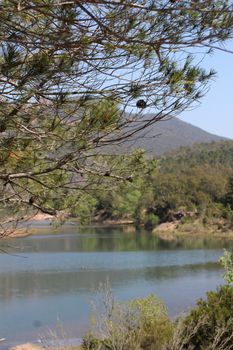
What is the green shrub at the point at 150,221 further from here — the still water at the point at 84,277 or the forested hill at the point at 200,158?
the forested hill at the point at 200,158

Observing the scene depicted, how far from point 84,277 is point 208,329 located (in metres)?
13.6

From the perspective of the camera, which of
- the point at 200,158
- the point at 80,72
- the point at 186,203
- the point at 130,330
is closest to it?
the point at 80,72

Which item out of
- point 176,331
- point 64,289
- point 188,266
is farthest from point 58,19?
point 188,266

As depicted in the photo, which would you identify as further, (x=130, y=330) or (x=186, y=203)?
(x=186, y=203)

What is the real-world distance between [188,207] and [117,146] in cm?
4282

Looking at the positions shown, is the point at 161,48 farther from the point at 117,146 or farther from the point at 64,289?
the point at 64,289

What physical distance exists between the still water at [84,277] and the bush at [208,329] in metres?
2.19

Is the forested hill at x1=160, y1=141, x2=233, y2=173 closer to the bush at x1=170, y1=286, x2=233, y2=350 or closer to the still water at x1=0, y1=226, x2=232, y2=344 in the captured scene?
the still water at x1=0, y1=226, x2=232, y2=344

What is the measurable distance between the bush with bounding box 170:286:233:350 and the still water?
219 centimetres

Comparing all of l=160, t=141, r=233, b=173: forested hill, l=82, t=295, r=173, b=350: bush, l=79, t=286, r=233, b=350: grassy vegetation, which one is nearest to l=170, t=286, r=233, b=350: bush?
Answer: l=79, t=286, r=233, b=350: grassy vegetation

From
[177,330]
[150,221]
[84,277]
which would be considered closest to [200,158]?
[150,221]

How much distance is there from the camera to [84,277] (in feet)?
64.7

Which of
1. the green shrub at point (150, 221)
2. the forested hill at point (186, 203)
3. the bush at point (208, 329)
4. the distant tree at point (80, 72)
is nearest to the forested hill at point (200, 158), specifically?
the forested hill at point (186, 203)

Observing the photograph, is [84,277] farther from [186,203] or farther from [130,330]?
[186,203]
